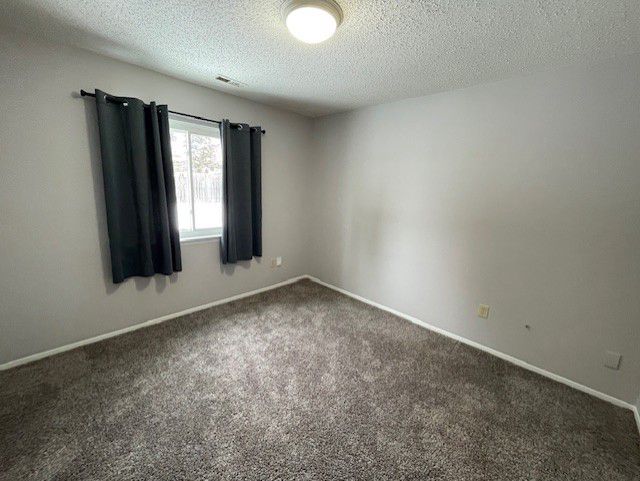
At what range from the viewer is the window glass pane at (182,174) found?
95.6 inches

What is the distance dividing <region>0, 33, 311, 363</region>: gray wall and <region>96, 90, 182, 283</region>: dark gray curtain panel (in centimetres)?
13

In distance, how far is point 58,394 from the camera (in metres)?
1.60

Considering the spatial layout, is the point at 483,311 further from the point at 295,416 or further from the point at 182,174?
the point at 182,174

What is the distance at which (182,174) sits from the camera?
250 cm

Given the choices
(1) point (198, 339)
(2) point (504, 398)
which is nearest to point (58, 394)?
(1) point (198, 339)

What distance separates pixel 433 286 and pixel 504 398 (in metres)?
1.00

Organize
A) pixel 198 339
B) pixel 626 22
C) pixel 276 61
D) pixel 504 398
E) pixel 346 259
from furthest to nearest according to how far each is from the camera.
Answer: pixel 346 259 → pixel 198 339 → pixel 276 61 → pixel 504 398 → pixel 626 22

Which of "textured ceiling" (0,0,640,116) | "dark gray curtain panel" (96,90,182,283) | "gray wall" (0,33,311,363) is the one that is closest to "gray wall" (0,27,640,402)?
"gray wall" (0,33,311,363)

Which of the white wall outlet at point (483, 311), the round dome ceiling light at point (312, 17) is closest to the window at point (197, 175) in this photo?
the round dome ceiling light at point (312, 17)

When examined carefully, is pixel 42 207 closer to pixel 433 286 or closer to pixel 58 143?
→ pixel 58 143

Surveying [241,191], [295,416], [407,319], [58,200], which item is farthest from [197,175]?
[407,319]

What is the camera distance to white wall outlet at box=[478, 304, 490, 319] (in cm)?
222

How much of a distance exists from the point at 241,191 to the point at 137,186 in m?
0.95

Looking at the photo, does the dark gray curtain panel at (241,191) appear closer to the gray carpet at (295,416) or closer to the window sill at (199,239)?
the window sill at (199,239)
